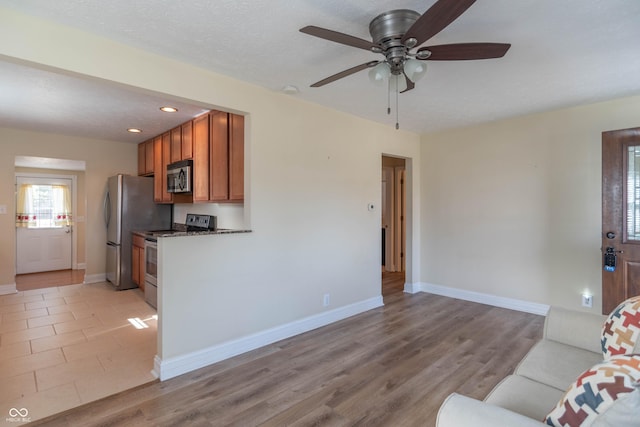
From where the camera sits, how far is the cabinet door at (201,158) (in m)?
3.71

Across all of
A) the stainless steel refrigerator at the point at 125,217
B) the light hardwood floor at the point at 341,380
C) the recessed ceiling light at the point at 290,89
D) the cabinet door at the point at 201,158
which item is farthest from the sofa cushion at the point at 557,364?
the stainless steel refrigerator at the point at 125,217

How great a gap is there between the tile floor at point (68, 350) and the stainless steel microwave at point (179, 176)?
156cm

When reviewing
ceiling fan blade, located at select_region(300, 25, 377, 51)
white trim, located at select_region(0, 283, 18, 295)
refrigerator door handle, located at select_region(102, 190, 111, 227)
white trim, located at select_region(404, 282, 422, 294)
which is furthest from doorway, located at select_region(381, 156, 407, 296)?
white trim, located at select_region(0, 283, 18, 295)

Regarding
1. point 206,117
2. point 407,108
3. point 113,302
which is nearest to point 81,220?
point 113,302

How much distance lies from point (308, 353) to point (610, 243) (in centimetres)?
310

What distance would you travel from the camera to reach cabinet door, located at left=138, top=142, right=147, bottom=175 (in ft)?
17.7

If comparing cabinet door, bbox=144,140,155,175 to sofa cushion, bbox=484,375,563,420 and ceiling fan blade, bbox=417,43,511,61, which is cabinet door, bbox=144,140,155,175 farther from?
sofa cushion, bbox=484,375,563,420

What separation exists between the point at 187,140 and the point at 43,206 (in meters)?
4.47

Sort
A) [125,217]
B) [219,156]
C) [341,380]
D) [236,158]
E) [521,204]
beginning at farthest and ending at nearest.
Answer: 1. [125,217]
2. [521,204]
3. [219,156]
4. [236,158]
5. [341,380]

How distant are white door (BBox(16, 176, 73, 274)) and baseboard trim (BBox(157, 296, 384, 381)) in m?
5.69

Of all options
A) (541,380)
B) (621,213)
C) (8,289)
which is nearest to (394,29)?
(541,380)

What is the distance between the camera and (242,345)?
2.85 metres

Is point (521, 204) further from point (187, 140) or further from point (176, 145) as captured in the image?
point (176, 145)

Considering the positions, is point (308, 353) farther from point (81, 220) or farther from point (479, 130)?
point (81, 220)
